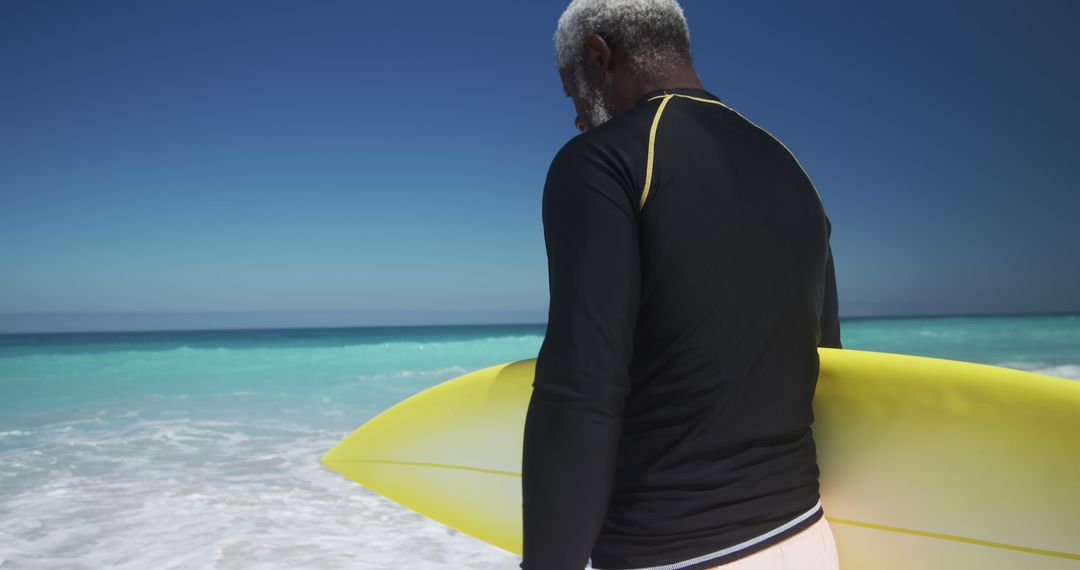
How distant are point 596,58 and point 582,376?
1.36 ft

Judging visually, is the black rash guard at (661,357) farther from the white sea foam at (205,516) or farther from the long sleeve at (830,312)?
the white sea foam at (205,516)

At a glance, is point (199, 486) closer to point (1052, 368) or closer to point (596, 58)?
point (596, 58)

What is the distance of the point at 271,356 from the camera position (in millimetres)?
17234

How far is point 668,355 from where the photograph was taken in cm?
69

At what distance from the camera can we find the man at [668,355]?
2.12 ft

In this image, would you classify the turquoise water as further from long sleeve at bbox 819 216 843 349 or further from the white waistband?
the white waistband

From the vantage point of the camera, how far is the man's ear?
33.1 inches

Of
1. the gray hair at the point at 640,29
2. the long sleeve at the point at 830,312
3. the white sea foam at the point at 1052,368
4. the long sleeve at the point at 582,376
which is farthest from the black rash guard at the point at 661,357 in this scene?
the white sea foam at the point at 1052,368

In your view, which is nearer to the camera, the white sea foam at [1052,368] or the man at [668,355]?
the man at [668,355]

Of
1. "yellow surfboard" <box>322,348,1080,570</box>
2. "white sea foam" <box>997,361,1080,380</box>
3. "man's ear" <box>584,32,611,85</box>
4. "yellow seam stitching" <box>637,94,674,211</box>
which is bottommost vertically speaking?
"white sea foam" <box>997,361,1080,380</box>

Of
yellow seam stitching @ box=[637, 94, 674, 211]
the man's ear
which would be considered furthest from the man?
the man's ear

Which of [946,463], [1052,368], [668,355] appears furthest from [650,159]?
[1052,368]

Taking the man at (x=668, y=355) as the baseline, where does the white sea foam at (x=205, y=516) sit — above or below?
below

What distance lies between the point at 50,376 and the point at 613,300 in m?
14.3
